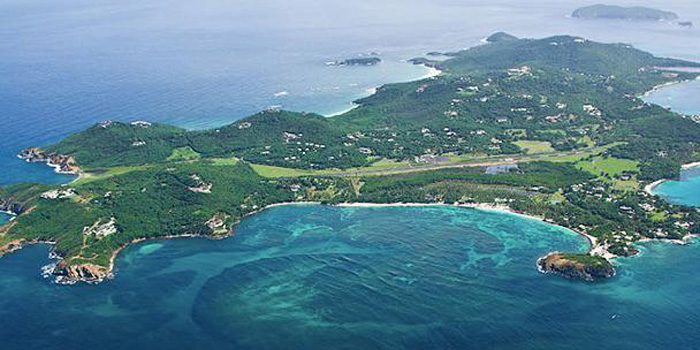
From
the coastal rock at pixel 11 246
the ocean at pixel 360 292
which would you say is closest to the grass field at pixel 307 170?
the ocean at pixel 360 292

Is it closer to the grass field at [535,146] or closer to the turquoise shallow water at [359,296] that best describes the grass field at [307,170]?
the turquoise shallow water at [359,296]

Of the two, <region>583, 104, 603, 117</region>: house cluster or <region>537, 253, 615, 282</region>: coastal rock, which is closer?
<region>537, 253, 615, 282</region>: coastal rock

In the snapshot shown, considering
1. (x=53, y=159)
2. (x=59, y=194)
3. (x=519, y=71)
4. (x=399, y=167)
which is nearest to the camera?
(x=59, y=194)

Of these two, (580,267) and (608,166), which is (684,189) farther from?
(580,267)

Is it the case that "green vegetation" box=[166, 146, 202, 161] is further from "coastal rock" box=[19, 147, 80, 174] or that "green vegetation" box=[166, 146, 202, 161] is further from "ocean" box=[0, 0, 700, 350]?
"ocean" box=[0, 0, 700, 350]

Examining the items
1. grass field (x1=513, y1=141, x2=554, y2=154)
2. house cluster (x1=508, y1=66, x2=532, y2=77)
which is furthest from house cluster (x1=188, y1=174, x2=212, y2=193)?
house cluster (x1=508, y1=66, x2=532, y2=77)

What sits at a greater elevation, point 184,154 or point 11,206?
point 184,154

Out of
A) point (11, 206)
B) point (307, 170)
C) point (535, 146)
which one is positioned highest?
point (11, 206)


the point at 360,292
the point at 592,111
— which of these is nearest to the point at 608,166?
the point at 592,111
